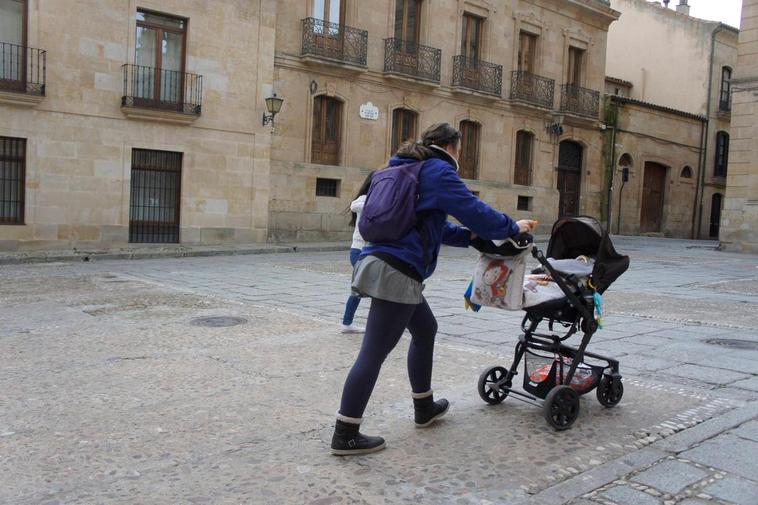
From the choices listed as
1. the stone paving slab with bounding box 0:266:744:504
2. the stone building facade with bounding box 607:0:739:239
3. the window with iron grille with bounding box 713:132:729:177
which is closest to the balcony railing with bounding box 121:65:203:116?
the stone paving slab with bounding box 0:266:744:504

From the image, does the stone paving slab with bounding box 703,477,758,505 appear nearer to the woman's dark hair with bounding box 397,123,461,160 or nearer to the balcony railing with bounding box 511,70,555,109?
the woman's dark hair with bounding box 397,123,461,160

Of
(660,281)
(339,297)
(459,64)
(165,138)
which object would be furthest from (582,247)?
(459,64)

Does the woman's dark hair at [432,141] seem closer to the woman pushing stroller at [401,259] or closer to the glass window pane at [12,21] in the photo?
the woman pushing stroller at [401,259]

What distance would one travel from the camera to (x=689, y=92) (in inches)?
1372

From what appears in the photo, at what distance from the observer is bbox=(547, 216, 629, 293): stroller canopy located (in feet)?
13.8

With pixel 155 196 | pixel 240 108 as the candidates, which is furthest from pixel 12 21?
pixel 240 108

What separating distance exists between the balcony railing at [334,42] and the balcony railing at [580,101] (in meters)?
9.71

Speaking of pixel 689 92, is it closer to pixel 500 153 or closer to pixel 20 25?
pixel 500 153

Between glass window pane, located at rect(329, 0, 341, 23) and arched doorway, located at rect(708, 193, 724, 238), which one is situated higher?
glass window pane, located at rect(329, 0, 341, 23)

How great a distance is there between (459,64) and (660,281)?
13.5 metres

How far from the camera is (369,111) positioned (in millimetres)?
22469

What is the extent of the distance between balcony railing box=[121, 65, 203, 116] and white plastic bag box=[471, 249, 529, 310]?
50.3 ft

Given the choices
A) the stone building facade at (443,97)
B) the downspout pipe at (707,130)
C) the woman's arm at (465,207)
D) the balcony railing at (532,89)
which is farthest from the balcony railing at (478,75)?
the woman's arm at (465,207)

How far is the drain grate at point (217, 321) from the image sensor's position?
7.33 m
